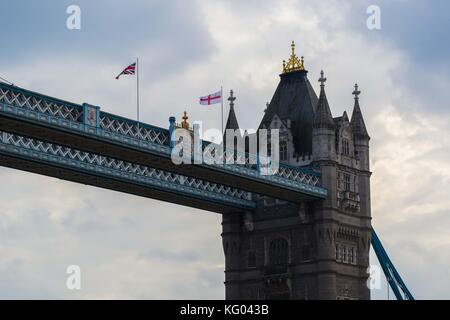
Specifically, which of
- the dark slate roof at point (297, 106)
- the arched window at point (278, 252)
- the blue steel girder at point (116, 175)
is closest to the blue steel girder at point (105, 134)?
the blue steel girder at point (116, 175)

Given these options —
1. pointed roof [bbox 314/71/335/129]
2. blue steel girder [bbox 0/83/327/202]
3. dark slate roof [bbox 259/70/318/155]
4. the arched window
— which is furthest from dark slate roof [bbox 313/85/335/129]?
the arched window

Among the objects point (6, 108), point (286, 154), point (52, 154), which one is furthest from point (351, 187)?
point (6, 108)

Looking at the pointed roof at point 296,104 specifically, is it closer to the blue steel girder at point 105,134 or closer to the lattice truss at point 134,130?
the blue steel girder at point 105,134

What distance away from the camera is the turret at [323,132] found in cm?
10638

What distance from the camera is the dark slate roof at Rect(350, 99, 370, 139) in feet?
366

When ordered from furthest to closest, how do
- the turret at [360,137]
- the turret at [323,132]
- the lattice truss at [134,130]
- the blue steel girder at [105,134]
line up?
the turret at [360,137] < the turret at [323,132] < the lattice truss at [134,130] < the blue steel girder at [105,134]

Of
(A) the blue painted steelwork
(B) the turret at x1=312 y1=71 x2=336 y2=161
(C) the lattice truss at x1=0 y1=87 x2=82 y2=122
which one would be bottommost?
(A) the blue painted steelwork

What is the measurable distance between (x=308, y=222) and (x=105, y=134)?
3065cm

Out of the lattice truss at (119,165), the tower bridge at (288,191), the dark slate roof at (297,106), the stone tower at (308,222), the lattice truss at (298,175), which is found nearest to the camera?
the lattice truss at (119,165)

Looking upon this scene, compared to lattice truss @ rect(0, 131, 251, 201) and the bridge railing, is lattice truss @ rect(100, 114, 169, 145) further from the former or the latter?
lattice truss @ rect(0, 131, 251, 201)

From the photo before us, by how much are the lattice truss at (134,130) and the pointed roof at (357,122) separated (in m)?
29.0

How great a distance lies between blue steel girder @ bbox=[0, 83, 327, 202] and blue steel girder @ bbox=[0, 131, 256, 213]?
4345mm
